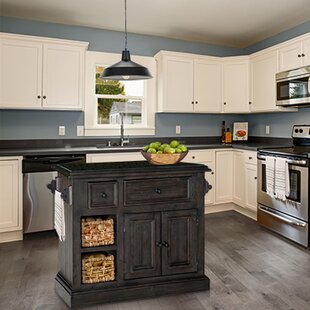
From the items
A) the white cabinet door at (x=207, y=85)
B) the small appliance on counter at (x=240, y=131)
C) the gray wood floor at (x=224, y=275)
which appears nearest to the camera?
the gray wood floor at (x=224, y=275)

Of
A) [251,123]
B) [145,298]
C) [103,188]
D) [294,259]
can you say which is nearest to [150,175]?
[103,188]

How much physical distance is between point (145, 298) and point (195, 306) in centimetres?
35

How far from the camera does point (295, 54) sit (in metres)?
3.70

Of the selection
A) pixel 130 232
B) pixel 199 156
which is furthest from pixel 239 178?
pixel 130 232

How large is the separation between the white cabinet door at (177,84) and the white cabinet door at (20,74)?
164 cm

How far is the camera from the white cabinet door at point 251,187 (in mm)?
3986

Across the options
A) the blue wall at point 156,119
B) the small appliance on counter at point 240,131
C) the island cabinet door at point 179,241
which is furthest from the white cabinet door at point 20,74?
the small appliance on counter at point 240,131

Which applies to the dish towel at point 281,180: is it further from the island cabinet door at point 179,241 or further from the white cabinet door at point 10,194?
the white cabinet door at point 10,194

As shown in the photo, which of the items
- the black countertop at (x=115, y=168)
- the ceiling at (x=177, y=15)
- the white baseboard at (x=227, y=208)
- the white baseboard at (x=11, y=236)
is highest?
the ceiling at (x=177, y=15)

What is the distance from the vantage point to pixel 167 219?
2186mm

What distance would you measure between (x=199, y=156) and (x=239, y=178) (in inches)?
25.3

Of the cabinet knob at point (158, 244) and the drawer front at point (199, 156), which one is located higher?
the drawer front at point (199, 156)

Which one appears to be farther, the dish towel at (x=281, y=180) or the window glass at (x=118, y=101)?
the window glass at (x=118, y=101)

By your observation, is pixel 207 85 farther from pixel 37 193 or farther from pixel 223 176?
pixel 37 193
